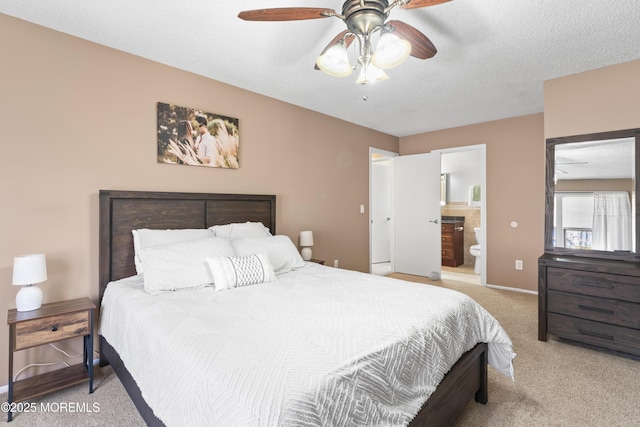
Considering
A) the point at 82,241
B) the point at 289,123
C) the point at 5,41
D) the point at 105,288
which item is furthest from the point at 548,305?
the point at 5,41

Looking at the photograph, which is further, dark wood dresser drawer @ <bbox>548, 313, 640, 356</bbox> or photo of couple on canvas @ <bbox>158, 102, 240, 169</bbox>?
photo of couple on canvas @ <bbox>158, 102, 240, 169</bbox>

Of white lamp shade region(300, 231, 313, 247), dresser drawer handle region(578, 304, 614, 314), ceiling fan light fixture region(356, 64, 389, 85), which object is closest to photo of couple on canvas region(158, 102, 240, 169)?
white lamp shade region(300, 231, 313, 247)

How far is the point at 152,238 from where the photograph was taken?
2.40m

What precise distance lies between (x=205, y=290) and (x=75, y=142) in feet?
4.81

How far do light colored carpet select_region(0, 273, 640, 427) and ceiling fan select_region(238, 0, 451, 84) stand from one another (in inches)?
82.2

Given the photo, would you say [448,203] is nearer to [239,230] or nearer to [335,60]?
[239,230]

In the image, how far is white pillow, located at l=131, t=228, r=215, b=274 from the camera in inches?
93.5

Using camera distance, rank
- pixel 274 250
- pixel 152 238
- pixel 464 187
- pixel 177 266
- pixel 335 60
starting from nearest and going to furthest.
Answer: pixel 335 60
pixel 177 266
pixel 152 238
pixel 274 250
pixel 464 187

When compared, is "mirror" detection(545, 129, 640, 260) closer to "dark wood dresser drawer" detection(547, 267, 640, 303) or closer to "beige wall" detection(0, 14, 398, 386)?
"dark wood dresser drawer" detection(547, 267, 640, 303)

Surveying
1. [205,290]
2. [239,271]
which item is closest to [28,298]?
[205,290]

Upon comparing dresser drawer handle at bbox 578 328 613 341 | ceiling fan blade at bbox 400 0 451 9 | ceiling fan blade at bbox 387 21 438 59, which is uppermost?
ceiling fan blade at bbox 400 0 451 9

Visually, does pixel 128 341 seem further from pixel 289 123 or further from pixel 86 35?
pixel 289 123

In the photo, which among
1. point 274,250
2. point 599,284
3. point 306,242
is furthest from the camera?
point 306,242

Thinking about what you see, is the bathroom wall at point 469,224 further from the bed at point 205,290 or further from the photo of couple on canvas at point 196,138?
the photo of couple on canvas at point 196,138
